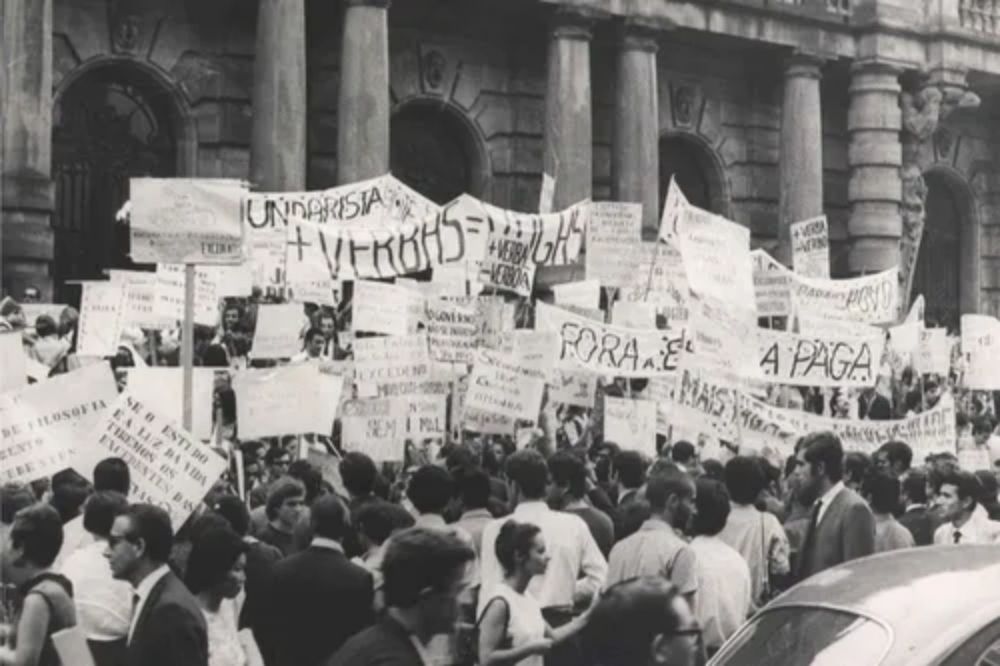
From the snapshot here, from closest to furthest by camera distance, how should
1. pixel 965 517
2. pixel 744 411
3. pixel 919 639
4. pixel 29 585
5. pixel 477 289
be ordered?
pixel 919 639 < pixel 29 585 < pixel 965 517 < pixel 744 411 < pixel 477 289

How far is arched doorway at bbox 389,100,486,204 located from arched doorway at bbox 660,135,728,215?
360 cm

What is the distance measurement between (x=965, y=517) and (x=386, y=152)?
11601 millimetres

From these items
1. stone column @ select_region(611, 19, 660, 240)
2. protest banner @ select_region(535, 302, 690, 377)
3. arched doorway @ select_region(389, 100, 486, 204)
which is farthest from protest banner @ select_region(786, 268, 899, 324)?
arched doorway @ select_region(389, 100, 486, 204)

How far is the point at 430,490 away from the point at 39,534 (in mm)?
2154

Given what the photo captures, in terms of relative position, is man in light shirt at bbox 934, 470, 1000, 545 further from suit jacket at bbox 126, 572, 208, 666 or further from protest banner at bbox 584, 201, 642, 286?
protest banner at bbox 584, 201, 642, 286

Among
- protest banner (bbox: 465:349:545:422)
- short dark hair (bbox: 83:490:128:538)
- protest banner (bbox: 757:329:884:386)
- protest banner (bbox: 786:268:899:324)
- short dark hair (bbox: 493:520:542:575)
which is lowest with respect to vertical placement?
short dark hair (bbox: 493:520:542:575)

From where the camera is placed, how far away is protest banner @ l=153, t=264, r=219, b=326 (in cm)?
1423

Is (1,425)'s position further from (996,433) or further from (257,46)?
(996,433)

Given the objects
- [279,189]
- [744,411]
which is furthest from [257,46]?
[744,411]

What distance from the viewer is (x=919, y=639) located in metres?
5.10

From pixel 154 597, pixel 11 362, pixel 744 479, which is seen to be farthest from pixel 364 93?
pixel 154 597

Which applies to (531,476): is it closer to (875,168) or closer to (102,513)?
(102,513)

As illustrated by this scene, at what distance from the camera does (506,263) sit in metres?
16.3

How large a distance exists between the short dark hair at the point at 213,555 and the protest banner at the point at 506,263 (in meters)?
Answer: 9.76
